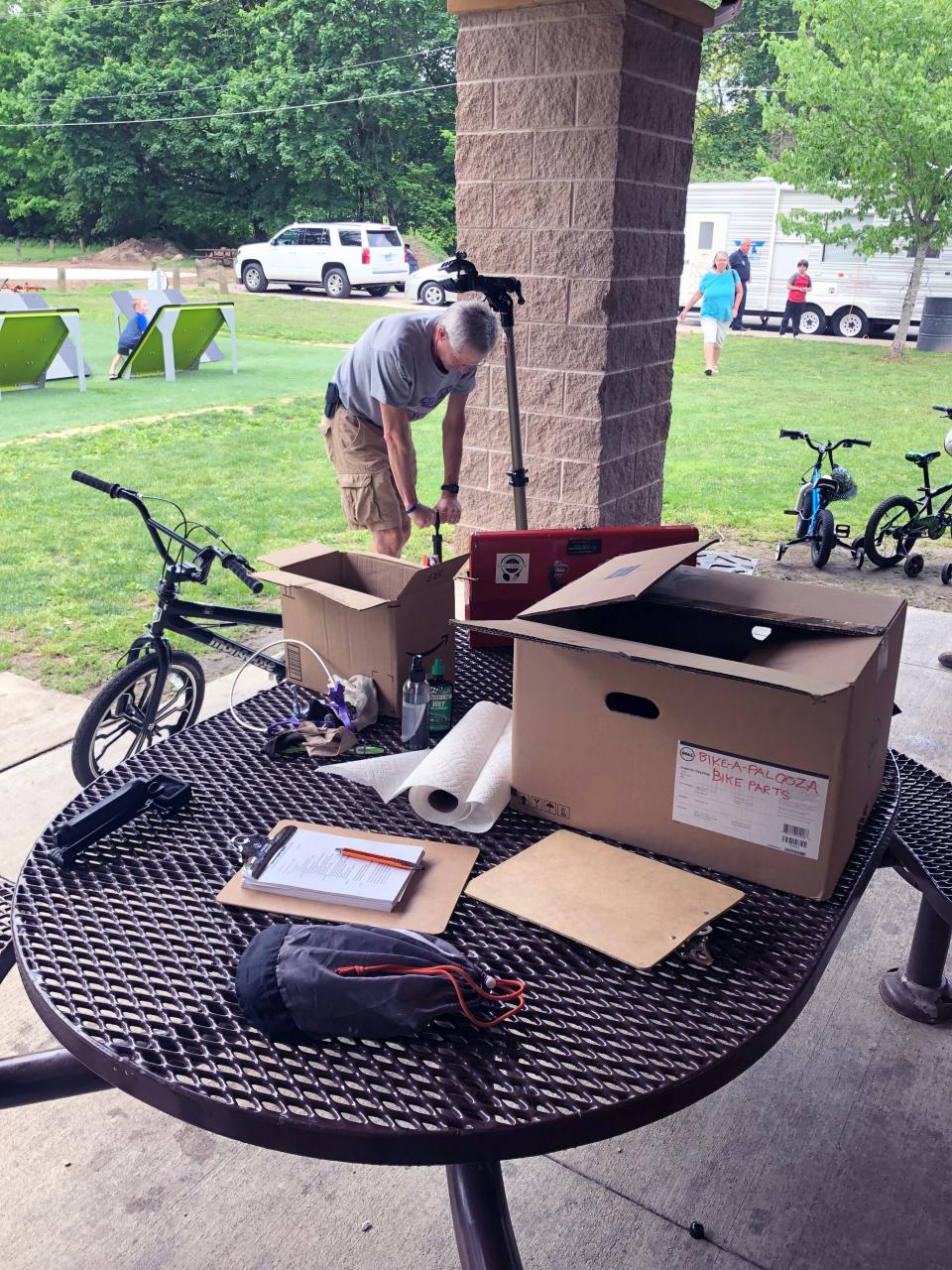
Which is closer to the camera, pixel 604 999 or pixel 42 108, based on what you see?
pixel 604 999

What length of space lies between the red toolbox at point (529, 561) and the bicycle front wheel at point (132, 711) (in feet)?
3.82

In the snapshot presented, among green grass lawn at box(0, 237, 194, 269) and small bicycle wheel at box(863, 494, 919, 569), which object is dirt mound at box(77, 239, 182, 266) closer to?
green grass lawn at box(0, 237, 194, 269)

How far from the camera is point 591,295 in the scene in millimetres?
3432

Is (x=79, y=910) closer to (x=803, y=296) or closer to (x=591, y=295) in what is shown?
(x=591, y=295)

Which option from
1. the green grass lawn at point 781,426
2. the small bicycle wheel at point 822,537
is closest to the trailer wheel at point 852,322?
the green grass lawn at point 781,426

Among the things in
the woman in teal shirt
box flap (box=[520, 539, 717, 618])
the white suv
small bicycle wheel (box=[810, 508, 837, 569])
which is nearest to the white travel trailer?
the woman in teal shirt

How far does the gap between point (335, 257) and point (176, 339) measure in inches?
399

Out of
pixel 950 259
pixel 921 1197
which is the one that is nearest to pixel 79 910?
pixel 921 1197

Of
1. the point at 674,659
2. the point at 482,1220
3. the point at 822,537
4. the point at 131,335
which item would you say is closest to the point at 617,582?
the point at 674,659

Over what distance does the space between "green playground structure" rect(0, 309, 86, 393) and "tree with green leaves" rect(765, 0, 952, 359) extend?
1111cm

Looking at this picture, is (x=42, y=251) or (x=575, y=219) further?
(x=42, y=251)

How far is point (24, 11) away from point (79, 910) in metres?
43.3

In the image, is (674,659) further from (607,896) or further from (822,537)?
(822,537)

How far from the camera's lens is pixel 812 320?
59.0ft
